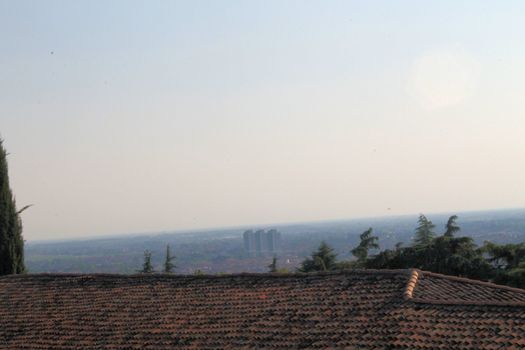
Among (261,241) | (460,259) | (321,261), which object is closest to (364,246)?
(321,261)

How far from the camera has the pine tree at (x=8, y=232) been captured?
2420 cm

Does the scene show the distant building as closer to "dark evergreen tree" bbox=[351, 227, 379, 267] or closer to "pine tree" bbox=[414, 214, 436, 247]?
"dark evergreen tree" bbox=[351, 227, 379, 267]

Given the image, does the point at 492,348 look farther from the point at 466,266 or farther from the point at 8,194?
the point at 8,194

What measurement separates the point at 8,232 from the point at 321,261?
618 inches

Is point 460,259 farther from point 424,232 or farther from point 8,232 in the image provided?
point 8,232

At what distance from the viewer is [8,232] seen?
24.7m

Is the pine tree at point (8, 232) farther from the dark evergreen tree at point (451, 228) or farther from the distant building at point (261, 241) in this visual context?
the distant building at point (261, 241)

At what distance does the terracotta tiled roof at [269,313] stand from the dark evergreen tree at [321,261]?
17790 mm

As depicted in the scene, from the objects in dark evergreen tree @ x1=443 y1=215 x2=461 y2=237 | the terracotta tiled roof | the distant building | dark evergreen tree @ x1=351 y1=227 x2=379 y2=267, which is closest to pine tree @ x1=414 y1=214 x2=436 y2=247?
dark evergreen tree @ x1=443 y1=215 x2=461 y2=237

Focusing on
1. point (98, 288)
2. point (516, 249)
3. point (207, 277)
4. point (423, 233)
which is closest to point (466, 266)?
point (516, 249)

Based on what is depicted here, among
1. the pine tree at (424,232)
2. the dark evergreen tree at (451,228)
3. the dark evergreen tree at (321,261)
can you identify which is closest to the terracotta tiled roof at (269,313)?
the dark evergreen tree at (451,228)

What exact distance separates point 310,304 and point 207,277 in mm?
3462

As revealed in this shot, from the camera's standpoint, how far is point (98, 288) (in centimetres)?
1672

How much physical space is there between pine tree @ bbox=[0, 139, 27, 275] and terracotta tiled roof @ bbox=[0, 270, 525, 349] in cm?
761
